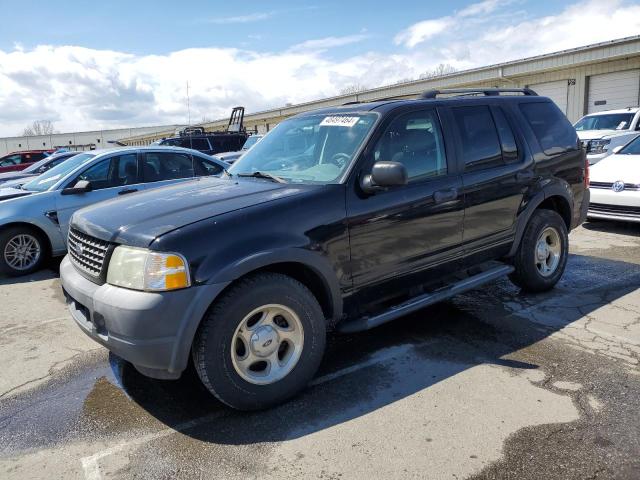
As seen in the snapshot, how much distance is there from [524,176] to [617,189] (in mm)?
3849

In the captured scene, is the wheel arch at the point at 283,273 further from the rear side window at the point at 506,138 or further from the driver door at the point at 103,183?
the driver door at the point at 103,183

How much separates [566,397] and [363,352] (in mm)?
1421

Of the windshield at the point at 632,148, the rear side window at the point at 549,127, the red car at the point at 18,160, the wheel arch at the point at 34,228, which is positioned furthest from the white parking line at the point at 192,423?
the red car at the point at 18,160

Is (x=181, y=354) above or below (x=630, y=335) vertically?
above

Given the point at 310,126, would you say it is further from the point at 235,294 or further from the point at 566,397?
the point at 566,397

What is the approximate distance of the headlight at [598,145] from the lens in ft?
36.8

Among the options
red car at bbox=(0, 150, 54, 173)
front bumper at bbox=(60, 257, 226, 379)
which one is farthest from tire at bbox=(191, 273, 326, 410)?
red car at bbox=(0, 150, 54, 173)

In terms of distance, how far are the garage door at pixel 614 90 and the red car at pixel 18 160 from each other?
21747 millimetres

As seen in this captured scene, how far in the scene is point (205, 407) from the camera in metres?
3.16

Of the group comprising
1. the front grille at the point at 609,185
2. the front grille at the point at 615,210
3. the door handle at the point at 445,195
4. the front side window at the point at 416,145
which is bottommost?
the front grille at the point at 615,210

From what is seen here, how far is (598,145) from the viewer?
11.5 m

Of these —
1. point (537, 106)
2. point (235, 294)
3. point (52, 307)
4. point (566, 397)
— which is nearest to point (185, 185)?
point (235, 294)

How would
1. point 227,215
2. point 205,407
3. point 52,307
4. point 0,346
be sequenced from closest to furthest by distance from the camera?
point 227,215 → point 205,407 → point 0,346 → point 52,307

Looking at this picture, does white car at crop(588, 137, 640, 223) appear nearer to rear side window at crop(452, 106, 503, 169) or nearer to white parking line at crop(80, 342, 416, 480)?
rear side window at crop(452, 106, 503, 169)
